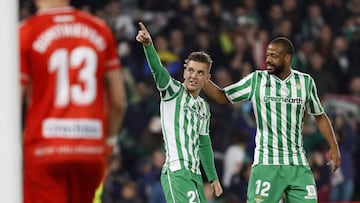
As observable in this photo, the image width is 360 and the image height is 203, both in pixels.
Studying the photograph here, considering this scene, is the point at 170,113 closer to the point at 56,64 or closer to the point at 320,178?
the point at 56,64

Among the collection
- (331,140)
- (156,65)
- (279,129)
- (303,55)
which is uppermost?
(303,55)

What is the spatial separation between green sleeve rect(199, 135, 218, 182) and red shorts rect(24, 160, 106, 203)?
3008mm

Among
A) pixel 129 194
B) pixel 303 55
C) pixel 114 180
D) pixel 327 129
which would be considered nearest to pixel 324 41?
pixel 303 55

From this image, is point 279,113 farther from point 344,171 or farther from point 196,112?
point 344,171

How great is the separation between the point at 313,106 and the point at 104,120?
3.64 meters

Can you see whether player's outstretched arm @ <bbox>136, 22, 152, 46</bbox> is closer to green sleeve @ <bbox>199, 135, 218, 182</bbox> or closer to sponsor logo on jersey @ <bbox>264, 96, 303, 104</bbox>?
green sleeve @ <bbox>199, 135, 218, 182</bbox>

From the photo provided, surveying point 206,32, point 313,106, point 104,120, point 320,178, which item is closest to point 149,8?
point 206,32

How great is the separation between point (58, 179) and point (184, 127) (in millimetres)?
2871

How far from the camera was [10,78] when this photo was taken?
7.23 metres

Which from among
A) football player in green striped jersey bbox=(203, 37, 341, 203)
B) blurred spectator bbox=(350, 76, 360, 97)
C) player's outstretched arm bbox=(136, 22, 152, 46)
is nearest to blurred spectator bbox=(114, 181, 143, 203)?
blurred spectator bbox=(350, 76, 360, 97)

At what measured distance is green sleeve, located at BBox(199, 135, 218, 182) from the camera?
1123 centimetres

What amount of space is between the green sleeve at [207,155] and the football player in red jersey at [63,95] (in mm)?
3040

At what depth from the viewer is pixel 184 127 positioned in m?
11.0

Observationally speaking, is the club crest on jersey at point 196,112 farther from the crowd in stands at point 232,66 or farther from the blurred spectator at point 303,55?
the blurred spectator at point 303,55
